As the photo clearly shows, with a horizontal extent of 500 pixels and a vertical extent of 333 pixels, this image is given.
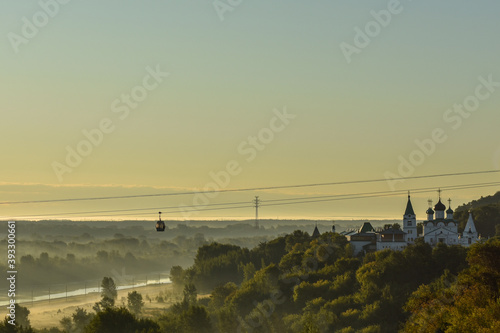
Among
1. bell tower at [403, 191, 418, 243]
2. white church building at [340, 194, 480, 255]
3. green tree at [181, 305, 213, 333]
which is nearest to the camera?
green tree at [181, 305, 213, 333]

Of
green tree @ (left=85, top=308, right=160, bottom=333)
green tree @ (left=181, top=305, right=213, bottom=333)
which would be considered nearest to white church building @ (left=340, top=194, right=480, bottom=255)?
green tree @ (left=181, top=305, right=213, bottom=333)

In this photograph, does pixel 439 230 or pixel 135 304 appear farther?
pixel 135 304

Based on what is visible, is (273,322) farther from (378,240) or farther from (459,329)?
(459,329)

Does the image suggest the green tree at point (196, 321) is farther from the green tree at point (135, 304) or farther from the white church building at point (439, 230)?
the white church building at point (439, 230)

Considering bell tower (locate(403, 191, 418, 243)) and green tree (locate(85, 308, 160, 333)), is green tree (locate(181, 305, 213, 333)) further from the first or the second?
bell tower (locate(403, 191, 418, 243))

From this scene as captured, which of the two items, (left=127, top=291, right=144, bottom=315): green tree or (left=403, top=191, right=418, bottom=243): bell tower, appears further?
(left=127, top=291, right=144, bottom=315): green tree

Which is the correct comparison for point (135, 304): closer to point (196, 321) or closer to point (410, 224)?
point (196, 321)

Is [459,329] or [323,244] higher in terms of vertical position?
[323,244]

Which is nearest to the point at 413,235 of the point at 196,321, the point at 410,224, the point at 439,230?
the point at 410,224

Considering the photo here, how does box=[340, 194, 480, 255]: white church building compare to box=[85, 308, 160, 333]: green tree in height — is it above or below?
above

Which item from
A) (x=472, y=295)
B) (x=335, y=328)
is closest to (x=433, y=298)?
(x=472, y=295)

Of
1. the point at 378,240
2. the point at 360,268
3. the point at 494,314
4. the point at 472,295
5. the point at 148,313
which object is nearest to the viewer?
the point at 494,314
